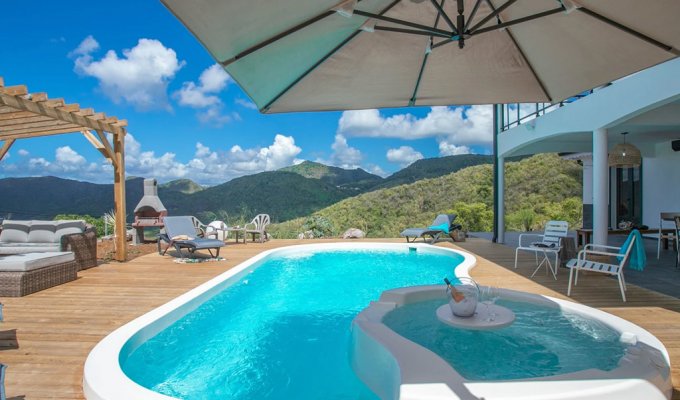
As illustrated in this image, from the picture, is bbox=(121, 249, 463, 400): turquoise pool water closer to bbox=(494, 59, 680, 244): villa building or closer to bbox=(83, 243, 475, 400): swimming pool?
bbox=(83, 243, 475, 400): swimming pool

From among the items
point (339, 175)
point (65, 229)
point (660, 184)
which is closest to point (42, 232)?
point (65, 229)

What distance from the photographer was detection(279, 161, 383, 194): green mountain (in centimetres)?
2491

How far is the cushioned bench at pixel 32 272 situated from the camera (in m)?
5.10

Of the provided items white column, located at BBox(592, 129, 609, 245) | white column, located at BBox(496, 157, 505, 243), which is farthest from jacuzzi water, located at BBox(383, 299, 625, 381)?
white column, located at BBox(496, 157, 505, 243)

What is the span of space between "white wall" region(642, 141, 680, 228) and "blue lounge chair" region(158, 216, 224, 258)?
35.5 feet

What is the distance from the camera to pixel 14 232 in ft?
23.7

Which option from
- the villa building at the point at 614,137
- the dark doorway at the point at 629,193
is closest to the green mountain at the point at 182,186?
the villa building at the point at 614,137

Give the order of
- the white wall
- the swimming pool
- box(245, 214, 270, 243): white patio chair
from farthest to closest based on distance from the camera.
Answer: box(245, 214, 270, 243): white patio chair < the white wall < the swimming pool

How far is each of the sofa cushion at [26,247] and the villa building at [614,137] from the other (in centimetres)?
922

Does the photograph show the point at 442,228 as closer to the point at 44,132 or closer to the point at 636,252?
the point at 636,252

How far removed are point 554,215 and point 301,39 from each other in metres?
15.2

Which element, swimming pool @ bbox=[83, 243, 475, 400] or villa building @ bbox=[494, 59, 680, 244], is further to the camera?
villa building @ bbox=[494, 59, 680, 244]

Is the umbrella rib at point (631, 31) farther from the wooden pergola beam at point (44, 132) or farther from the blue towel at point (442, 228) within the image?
the wooden pergola beam at point (44, 132)

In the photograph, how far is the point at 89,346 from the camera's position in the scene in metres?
3.41
